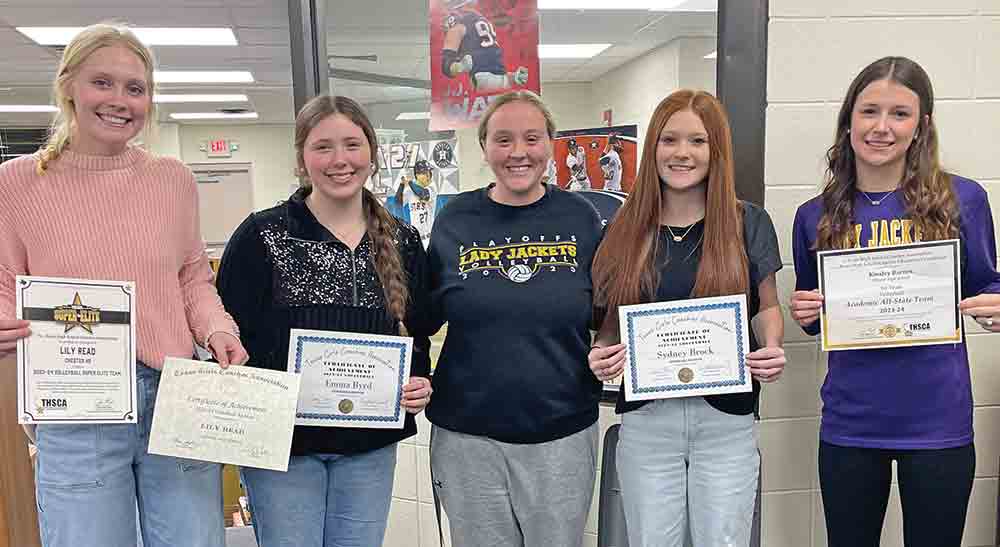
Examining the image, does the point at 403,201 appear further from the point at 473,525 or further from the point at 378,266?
the point at 473,525

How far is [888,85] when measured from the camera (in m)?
1.72

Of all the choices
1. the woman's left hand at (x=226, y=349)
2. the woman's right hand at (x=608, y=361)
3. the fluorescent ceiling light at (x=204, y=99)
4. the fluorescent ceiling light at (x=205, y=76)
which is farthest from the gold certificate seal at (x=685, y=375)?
the fluorescent ceiling light at (x=204, y=99)

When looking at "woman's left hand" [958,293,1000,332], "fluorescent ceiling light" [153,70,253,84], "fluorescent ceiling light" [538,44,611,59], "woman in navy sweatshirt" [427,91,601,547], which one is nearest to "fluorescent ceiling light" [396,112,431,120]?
"fluorescent ceiling light" [538,44,611,59]

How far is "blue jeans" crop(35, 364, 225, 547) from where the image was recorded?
4.77 feet

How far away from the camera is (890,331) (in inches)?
66.4

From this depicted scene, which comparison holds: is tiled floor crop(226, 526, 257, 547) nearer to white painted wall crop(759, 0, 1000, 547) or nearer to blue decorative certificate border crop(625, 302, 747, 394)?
blue decorative certificate border crop(625, 302, 747, 394)

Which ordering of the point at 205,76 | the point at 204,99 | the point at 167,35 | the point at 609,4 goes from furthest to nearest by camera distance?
the point at 204,99 < the point at 205,76 < the point at 167,35 < the point at 609,4

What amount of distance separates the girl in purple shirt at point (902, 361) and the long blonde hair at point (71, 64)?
5.28 ft

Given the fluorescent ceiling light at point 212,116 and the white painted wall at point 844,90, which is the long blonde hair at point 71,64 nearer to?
the white painted wall at point 844,90

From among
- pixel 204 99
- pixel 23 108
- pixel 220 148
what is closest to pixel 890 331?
pixel 204 99

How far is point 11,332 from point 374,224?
0.75 metres

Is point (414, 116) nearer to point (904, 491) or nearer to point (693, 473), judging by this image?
point (693, 473)

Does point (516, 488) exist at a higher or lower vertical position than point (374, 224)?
lower

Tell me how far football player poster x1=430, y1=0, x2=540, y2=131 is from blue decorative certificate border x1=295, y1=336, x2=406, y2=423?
104cm
